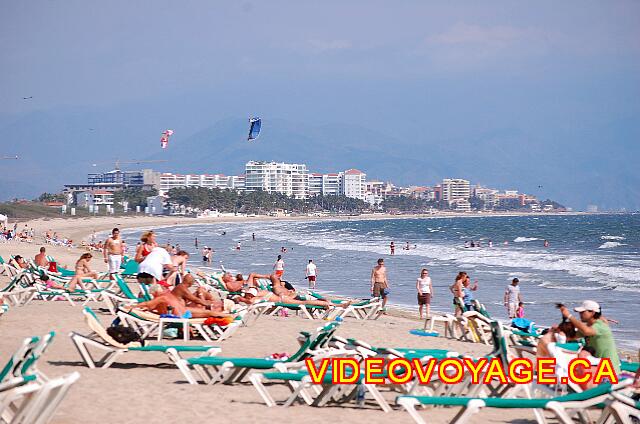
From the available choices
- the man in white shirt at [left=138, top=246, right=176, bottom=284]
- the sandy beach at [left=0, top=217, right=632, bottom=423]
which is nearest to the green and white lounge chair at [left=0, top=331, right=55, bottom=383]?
the sandy beach at [left=0, top=217, right=632, bottom=423]

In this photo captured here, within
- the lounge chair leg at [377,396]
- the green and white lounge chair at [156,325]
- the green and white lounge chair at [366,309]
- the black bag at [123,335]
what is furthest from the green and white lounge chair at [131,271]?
the lounge chair leg at [377,396]

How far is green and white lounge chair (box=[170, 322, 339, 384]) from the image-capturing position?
25.2ft

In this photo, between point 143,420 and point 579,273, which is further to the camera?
point 579,273

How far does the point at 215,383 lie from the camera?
8125mm

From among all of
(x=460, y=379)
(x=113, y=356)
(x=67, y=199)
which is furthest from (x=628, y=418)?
(x=67, y=199)

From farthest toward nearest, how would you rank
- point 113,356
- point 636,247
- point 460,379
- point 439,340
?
point 636,247 < point 439,340 < point 113,356 < point 460,379

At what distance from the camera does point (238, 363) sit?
25.5 ft

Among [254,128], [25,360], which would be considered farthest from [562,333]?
[254,128]

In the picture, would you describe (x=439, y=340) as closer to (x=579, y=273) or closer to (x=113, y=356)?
(x=113, y=356)

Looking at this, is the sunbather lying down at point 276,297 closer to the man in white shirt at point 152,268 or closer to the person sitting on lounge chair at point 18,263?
the man in white shirt at point 152,268

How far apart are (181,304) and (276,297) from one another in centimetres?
373

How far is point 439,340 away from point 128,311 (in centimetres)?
431

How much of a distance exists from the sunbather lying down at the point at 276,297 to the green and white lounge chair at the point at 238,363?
586 centimetres

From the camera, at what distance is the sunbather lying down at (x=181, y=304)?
1085cm
